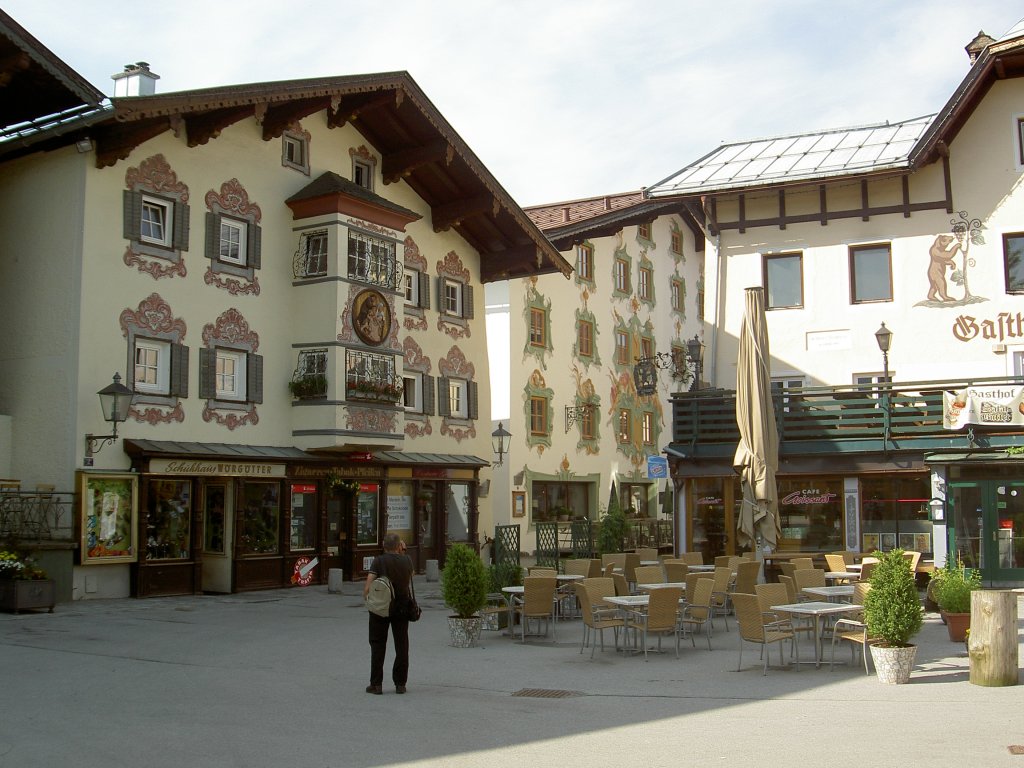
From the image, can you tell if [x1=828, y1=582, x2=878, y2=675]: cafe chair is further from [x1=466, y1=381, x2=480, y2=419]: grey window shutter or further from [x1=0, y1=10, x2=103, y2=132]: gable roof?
[x1=466, y1=381, x2=480, y2=419]: grey window shutter

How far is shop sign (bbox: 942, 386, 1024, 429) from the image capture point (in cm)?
2042

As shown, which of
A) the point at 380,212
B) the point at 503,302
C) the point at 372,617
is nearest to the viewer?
the point at 372,617

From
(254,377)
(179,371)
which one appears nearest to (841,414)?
(254,377)

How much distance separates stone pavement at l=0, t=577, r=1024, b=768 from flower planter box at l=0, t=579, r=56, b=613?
5.76 ft

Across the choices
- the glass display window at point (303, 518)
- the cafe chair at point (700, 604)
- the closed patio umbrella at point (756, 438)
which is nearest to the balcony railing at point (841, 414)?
the closed patio umbrella at point (756, 438)

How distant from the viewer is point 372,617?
1058 centimetres

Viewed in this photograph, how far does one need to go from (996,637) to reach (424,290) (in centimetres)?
1915

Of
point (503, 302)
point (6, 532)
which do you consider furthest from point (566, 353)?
point (6, 532)

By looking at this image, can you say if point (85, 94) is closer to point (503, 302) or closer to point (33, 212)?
point (33, 212)

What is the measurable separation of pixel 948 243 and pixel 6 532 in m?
19.6

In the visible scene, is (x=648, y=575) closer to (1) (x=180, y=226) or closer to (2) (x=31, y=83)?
(1) (x=180, y=226)

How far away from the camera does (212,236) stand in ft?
73.5

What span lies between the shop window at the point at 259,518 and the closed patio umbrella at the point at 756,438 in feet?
32.0

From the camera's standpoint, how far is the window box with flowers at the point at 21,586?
16.9 meters
